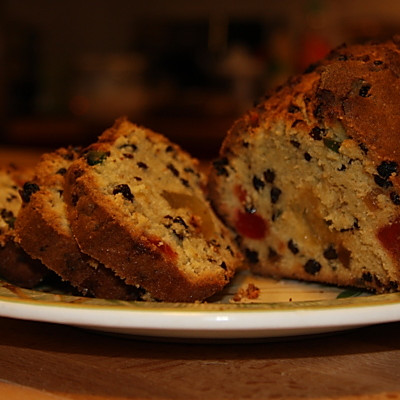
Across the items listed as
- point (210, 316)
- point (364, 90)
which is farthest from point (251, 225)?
point (210, 316)

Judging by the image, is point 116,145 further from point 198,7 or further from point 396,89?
point 198,7

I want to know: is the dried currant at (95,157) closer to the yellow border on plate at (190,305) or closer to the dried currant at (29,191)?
the dried currant at (29,191)

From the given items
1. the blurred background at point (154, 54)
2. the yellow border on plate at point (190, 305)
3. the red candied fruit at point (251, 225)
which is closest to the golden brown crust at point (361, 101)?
the red candied fruit at point (251, 225)

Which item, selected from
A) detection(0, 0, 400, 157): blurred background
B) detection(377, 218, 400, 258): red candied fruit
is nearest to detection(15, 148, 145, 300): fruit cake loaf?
detection(377, 218, 400, 258): red candied fruit

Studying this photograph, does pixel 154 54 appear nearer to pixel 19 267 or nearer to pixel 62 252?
pixel 19 267

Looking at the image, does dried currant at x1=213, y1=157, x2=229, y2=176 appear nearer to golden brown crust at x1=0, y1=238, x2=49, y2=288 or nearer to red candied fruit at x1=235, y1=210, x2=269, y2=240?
red candied fruit at x1=235, y1=210, x2=269, y2=240

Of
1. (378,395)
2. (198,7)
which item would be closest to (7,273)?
(378,395)
